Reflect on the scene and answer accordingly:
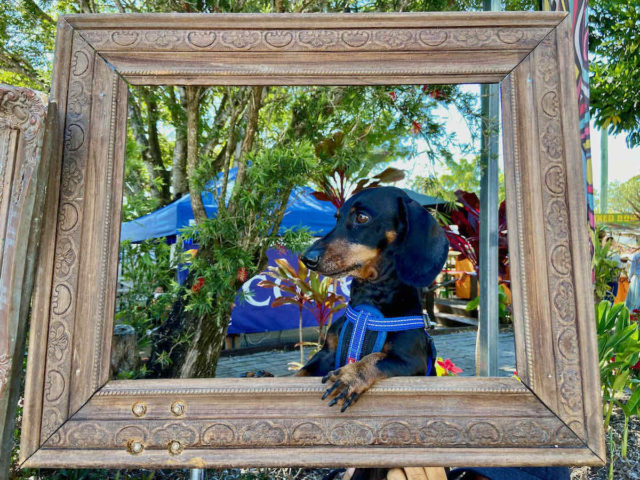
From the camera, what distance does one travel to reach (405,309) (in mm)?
1530

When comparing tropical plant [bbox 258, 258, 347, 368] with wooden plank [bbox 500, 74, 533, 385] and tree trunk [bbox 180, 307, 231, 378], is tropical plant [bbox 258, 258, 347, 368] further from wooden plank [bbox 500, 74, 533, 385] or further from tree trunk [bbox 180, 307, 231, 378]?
wooden plank [bbox 500, 74, 533, 385]

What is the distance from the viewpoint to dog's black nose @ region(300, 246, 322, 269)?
4.71 feet

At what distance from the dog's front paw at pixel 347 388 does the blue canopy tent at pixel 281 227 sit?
2.70 ft

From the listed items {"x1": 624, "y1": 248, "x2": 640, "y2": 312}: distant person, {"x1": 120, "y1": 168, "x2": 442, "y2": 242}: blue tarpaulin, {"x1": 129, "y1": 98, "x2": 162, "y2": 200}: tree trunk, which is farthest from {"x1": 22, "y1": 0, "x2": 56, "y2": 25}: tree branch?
{"x1": 624, "y1": 248, "x2": 640, "y2": 312}: distant person

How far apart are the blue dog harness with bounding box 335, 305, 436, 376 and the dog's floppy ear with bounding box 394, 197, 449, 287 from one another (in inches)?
5.7

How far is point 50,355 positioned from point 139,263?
51.1 inches

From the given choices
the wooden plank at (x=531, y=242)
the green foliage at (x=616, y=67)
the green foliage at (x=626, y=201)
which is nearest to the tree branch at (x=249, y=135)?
the wooden plank at (x=531, y=242)

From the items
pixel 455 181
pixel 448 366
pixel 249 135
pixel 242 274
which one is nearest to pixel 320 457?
pixel 448 366

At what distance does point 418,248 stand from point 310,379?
23.0 inches

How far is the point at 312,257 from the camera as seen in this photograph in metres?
1.44

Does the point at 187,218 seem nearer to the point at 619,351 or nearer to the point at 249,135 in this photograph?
the point at 249,135

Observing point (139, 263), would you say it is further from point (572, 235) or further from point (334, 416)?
point (572, 235)

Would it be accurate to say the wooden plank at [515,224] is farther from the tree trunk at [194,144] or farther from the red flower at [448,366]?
the tree trunk at [194,144]

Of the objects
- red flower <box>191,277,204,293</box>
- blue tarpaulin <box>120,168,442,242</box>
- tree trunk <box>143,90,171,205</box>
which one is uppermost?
tree trunk <box>143,90,171,205</box>
